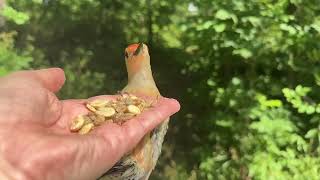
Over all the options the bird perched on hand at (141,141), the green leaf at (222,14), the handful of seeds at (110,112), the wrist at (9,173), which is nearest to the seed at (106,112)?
the handful of seeds at (110,112)

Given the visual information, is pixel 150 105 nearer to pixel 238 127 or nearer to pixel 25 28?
pixel 238 127

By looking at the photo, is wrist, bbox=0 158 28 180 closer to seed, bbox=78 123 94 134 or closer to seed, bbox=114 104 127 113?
seed, bbox=78 123 94 134

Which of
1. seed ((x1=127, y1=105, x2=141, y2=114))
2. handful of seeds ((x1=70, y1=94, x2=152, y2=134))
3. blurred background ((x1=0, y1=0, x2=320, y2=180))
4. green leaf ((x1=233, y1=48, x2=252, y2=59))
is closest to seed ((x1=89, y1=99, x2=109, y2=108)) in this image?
handful of seeds ((x1=70, y1=94, x2=152, y2=134))

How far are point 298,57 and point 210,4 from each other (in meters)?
0.58

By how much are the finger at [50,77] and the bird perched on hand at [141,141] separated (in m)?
0.24

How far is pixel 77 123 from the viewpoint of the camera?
188 centimetres

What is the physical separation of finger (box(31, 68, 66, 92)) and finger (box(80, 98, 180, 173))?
0.20 metres

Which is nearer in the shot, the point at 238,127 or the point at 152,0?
the point at 238,127

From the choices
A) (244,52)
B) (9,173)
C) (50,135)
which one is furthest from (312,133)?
(9,173)

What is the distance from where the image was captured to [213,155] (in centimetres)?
363

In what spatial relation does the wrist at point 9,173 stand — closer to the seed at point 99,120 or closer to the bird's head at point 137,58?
the seed at point 99,120

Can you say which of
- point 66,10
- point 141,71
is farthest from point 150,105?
point 66,10

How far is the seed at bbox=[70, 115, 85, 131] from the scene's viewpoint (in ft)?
6.07

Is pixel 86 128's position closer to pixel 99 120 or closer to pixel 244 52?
pixel 99 120
